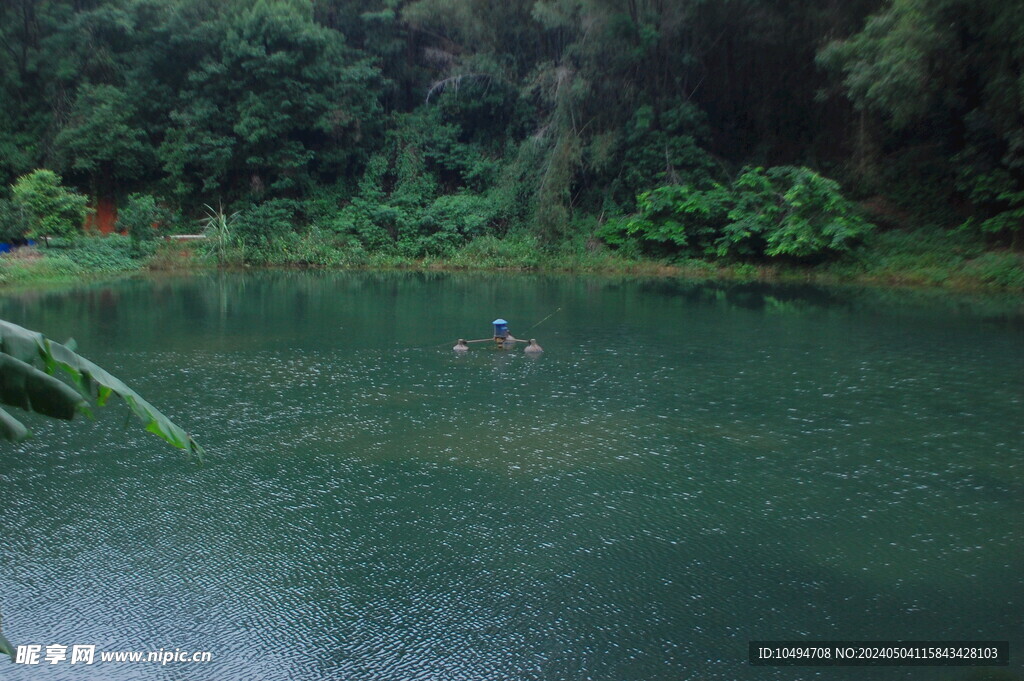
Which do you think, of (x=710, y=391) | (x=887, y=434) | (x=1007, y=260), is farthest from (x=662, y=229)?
(x=887, y=434)

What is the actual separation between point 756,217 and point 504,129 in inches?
445

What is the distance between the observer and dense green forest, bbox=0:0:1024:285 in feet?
75.1

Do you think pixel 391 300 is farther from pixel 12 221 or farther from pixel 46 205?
pixel 12 221

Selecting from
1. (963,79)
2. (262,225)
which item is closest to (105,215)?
(262,225)

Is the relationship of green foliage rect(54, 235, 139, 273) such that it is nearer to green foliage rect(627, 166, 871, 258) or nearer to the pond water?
the pond water

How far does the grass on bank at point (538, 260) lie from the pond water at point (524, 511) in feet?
26.5

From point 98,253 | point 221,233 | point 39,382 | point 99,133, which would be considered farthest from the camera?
point 99,133

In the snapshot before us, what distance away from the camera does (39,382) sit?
2715 mm

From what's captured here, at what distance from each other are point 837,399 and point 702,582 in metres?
5.55

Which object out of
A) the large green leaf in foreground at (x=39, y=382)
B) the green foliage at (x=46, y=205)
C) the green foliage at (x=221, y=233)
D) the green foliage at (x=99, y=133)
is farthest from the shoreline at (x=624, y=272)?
the large green leaf in foreground at (x=39, y=382)

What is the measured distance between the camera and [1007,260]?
20.0m

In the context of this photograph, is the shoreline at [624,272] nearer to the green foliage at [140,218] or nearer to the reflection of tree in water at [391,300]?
the reflection of tree in water at [391,300]

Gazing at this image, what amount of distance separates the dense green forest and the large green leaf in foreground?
20.3 meters

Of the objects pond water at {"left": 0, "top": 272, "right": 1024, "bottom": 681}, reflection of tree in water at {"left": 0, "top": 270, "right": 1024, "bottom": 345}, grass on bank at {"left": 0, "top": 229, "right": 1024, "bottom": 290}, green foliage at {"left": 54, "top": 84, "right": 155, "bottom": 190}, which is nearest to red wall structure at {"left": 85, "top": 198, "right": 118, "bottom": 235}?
green foliage at {"left": 54, "top": 84, "right": 155, "bottom": 190}
